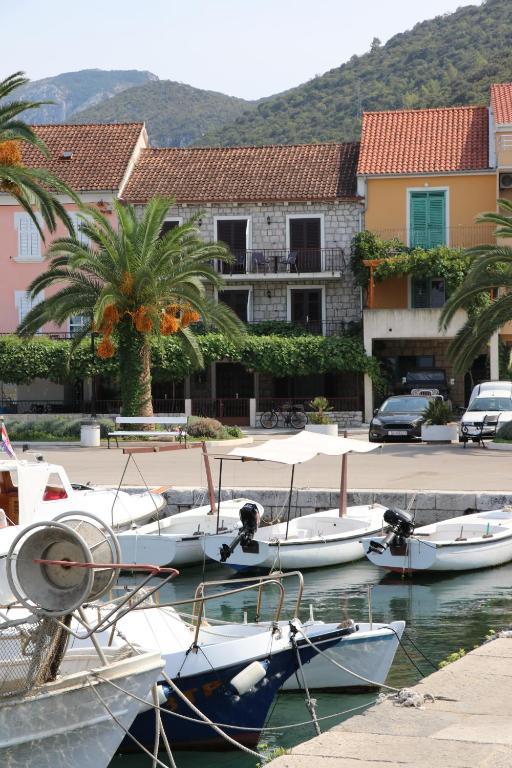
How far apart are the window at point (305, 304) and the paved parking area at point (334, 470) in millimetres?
16810

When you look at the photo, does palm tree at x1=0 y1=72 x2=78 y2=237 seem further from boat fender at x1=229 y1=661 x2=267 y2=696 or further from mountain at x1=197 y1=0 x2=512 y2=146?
mountain at x1=197 y1=0 x2=512 y2=146

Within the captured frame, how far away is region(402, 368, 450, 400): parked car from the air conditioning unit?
8202 millimetres

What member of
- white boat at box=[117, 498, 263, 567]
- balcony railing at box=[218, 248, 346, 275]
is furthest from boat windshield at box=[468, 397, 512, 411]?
white boat at box=[117, 498, 263, 567]

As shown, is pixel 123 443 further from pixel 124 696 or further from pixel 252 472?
pixel 124 696

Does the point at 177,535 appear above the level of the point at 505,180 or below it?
below

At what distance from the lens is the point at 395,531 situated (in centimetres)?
1923

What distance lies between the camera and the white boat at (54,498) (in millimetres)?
17422

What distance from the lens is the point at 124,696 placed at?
973cm

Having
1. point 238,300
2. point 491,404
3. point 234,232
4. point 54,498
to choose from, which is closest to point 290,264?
point 238,300

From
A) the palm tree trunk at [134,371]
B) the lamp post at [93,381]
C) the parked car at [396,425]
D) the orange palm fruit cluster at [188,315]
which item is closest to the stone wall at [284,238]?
the lamp post at [93,381]

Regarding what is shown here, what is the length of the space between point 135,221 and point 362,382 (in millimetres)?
14023

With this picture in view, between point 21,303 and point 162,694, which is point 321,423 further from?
point 162,694

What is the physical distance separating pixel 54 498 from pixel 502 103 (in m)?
37.0

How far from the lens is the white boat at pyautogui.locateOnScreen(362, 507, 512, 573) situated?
63.3ft
